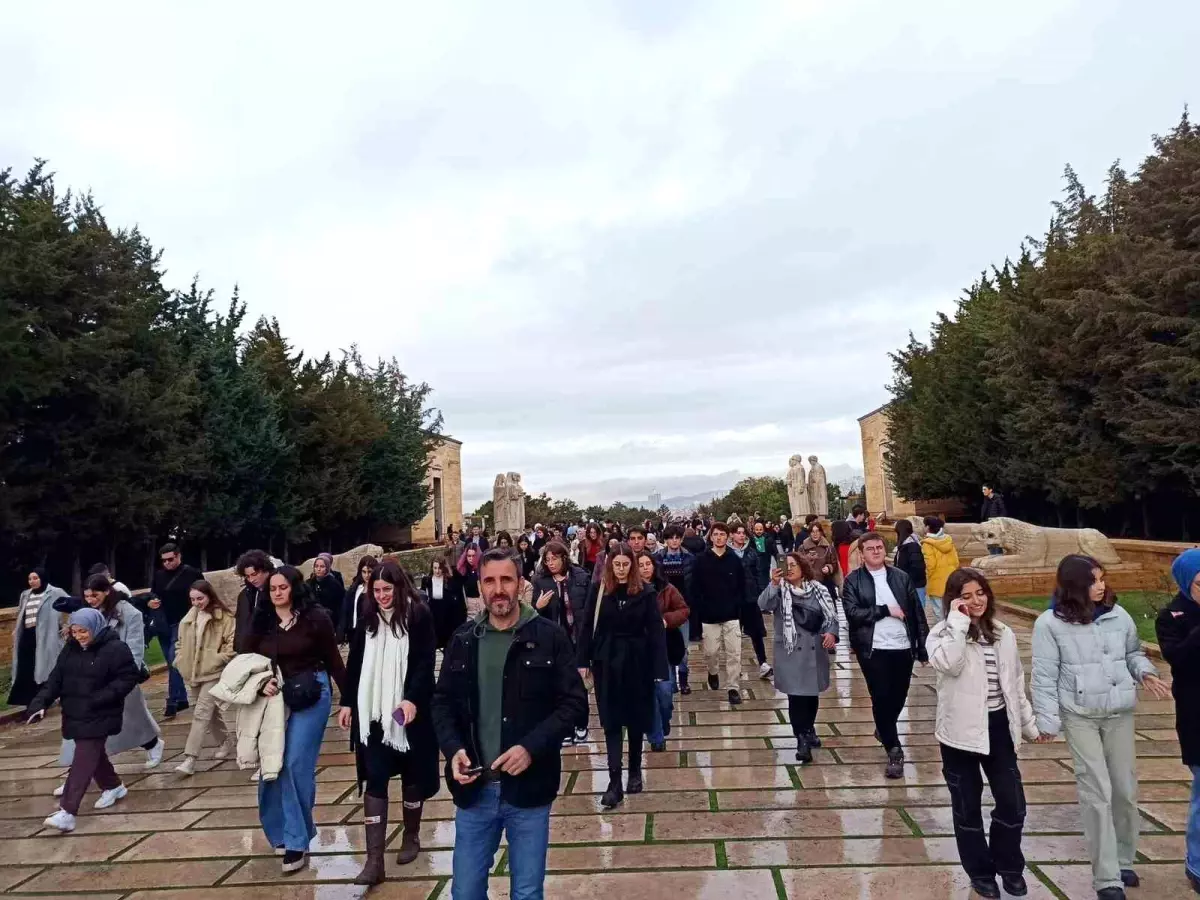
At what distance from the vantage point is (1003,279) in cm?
2781

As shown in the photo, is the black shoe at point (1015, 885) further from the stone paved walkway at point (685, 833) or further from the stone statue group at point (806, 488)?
the stone statue group at point (806, 488)

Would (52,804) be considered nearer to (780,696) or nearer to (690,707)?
(690,707)

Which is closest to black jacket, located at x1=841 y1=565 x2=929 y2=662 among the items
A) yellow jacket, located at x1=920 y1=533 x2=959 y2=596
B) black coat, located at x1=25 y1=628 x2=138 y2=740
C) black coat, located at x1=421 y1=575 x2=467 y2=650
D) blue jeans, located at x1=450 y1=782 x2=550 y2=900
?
blue jeans, located at x1=450 y1=782 x2=550 y2=900

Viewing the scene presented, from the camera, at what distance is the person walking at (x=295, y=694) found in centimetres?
476

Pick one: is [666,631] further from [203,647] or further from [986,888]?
[203,647]

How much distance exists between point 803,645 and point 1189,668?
2.74m

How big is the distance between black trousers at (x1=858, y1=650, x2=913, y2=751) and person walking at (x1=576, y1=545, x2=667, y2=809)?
56.5 inches

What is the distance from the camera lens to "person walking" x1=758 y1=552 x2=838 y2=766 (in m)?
6.37

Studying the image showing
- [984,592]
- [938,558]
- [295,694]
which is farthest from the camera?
[938,558]

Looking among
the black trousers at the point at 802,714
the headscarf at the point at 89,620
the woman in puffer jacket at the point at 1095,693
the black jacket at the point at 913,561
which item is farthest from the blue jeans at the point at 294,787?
the black jacket at the point at 913,561

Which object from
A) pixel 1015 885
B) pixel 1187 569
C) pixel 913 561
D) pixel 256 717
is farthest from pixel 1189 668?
pixel 913 561

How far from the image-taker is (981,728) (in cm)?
410

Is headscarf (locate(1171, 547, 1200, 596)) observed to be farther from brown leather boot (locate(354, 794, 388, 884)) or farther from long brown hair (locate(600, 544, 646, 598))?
brown leather boot (locate(354, 794, 388, 884))

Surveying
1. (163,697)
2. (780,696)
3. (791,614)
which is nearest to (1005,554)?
(780,696)
